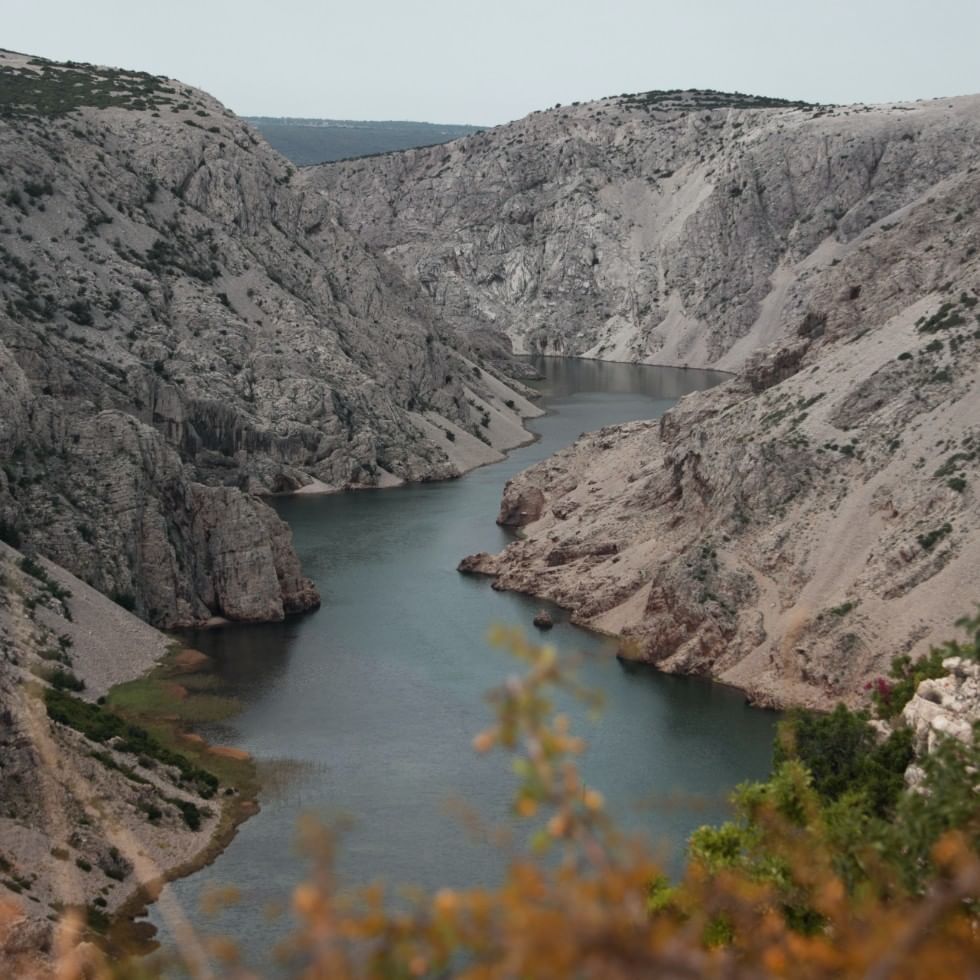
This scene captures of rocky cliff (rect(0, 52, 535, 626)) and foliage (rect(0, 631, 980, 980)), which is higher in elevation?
foliage (rect(0, 631, 980, 980))

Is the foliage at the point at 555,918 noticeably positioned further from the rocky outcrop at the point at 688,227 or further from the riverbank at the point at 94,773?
the rocky outcrop at the point at 688,227

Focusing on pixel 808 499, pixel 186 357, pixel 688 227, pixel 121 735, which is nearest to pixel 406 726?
pixel 121 735

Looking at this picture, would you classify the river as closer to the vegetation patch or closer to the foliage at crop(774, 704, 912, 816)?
the foliage at crop(774, 704, 912, 816)

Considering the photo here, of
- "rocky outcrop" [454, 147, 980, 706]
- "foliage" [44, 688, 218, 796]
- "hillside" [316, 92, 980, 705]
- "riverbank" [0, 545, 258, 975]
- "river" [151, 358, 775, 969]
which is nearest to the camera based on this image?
"riverbank" [0, 545, 258, 975]

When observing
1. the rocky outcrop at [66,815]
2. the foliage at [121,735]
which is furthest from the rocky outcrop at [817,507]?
the rocky outcrop at [66,815]

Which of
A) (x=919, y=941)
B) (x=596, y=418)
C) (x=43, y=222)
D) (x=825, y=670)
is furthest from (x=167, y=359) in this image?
(x=919, y=941)

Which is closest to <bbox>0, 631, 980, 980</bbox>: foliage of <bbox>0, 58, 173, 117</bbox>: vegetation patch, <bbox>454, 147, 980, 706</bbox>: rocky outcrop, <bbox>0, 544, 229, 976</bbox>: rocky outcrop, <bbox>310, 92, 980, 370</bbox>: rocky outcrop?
<bbox>0, 544, 229, 976</bbox>: rocky outcrop

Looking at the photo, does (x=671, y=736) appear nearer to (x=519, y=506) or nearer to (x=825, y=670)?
(x=825, y=670)
